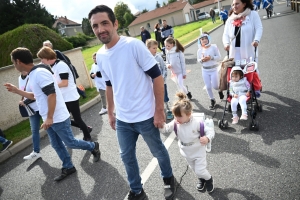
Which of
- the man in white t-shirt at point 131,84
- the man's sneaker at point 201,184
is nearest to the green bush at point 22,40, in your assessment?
the man in white t-shirt at point 131,84

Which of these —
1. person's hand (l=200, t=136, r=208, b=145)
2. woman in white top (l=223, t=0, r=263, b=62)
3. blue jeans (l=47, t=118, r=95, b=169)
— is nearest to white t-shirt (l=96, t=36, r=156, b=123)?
person's hand (l=200, t=136, r=208, b=145)

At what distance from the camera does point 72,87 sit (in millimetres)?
4285

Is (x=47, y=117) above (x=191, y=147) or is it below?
above

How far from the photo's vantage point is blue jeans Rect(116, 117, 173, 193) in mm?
A: 2504

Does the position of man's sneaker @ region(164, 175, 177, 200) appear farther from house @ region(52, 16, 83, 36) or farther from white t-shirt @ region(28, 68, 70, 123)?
house @ region(52, 16, 83, 36)

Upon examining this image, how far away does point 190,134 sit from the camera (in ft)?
8.50

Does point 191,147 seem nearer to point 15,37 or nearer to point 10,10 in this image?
point 15,37

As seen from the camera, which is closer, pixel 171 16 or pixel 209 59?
pixel 209 59

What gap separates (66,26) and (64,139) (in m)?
80.0

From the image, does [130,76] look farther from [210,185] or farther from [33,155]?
[33,155]

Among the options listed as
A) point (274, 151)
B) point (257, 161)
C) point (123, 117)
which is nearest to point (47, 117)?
point (123, 117)

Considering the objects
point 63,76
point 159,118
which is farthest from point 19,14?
point 159,118

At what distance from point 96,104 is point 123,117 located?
539cm

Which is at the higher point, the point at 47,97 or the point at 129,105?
the point at 47,97
